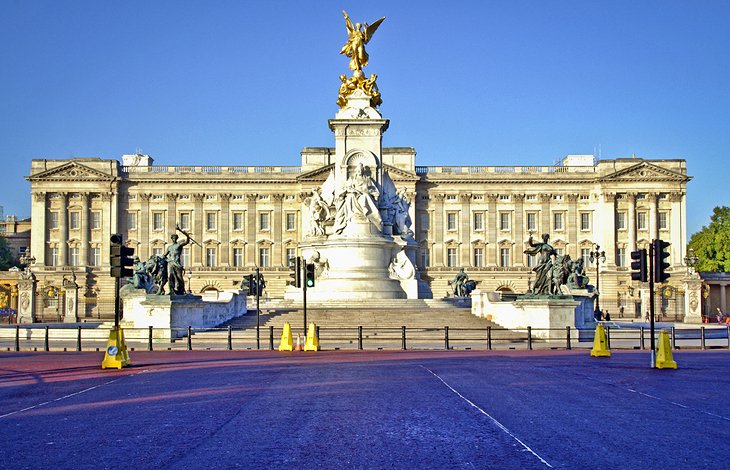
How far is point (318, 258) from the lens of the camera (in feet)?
160

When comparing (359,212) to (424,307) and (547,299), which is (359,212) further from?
(547,299)

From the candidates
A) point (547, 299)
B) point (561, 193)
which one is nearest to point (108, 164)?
point (561, 193)

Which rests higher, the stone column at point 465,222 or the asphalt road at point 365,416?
the stone column at point 465,222

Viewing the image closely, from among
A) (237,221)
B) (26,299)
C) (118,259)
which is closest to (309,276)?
(118,259)

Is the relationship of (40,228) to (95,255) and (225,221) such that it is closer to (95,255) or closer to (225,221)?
(95,255)

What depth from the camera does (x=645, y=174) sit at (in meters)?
108

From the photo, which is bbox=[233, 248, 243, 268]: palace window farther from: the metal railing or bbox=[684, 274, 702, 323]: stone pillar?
the metal railing

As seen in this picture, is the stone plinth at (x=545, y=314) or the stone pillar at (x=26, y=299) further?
the stone pillar at (x=26, y=299)

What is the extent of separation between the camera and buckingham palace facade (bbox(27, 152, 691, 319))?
108 meters

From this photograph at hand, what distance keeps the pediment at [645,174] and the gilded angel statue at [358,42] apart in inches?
2453

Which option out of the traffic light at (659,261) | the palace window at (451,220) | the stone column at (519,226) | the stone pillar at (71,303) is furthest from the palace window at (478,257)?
the traffic light at (659,261)

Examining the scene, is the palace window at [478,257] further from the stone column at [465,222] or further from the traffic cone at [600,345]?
the traffic cone at [600,345]

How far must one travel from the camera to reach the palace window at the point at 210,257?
109m

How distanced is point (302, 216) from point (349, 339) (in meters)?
73.4
